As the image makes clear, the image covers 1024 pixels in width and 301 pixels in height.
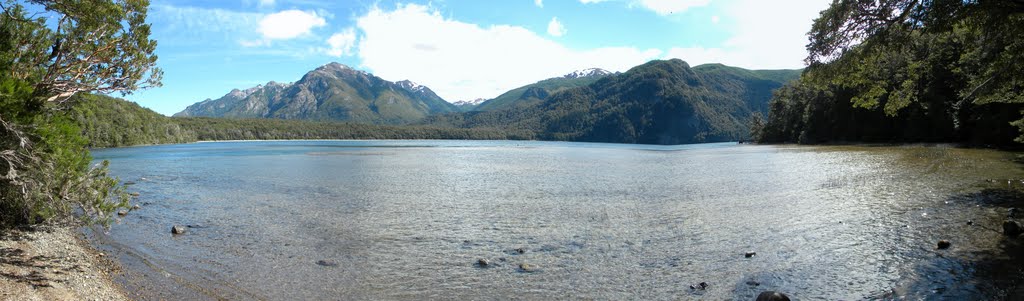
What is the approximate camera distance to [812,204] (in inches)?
978

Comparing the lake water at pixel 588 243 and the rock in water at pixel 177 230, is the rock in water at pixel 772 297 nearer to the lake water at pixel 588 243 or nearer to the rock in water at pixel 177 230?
the lake water at pixel 588 243

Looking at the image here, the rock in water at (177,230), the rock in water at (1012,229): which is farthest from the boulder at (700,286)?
the rock in water at (177,230)

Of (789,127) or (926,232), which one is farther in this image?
(789,127)

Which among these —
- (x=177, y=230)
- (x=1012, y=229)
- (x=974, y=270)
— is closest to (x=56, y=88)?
(x=177, y=230)

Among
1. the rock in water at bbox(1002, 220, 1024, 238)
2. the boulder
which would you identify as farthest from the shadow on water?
the boulder

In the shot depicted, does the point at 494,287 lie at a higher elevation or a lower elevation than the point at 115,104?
lower

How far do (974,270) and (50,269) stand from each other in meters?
23.3

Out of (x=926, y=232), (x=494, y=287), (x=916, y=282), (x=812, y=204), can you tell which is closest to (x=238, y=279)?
(x=494, y=287)

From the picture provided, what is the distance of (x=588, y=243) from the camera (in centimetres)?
1817

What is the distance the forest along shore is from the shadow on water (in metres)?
18.5

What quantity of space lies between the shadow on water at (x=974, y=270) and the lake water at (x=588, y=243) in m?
0.05

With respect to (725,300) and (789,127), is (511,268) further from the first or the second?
(789,127)

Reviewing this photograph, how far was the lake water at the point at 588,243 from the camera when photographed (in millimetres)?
Answer: 12742

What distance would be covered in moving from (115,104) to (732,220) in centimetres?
19162
